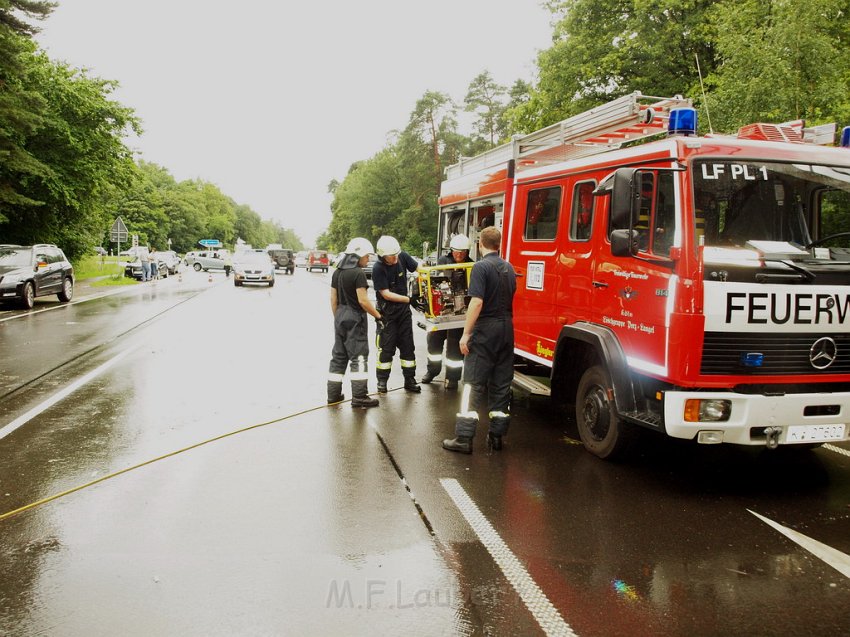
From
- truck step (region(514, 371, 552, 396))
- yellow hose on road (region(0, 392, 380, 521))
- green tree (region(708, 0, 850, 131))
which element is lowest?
yellow hose on road (region(0, 392, 380, 521))

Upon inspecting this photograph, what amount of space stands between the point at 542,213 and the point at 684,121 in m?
1.86

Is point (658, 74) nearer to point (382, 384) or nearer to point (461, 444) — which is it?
point (382, 384)

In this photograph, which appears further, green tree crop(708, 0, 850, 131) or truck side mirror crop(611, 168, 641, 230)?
green tree crop(708, 0, 850, 131)

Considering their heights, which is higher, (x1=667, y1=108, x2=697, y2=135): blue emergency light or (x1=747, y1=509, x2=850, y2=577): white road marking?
(x1=667, y1=108, x2=697, y2=135): blue emergency light

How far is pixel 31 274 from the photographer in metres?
17.9

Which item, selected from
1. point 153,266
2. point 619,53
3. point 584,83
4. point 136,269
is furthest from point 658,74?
point 136,269

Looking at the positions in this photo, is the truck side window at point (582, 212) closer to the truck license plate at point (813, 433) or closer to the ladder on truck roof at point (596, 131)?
the ladder on truck roof at point (596, 131)

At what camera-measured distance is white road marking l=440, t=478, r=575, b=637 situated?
3213 mm

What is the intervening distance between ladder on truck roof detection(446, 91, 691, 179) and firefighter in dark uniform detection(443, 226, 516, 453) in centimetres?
188

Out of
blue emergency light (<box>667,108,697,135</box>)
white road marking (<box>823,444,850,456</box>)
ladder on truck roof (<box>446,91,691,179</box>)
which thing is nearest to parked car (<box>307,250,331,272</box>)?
ladder on truck roof (<box>446,91,691,179</box>)

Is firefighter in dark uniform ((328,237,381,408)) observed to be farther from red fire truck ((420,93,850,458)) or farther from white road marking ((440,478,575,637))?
white road marking ((440,478,575,637))

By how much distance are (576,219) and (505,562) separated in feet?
11.1

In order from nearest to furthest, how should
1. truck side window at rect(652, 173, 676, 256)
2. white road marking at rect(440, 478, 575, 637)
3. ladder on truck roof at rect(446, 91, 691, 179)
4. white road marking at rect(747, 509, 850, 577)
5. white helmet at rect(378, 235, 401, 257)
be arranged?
white road marking at rect(440, 478, 575, 637)
white road marking at rect(747, 509, 850, 577)
truck side window at rect(652, 173, 676, 256)
ladder on truck roof at rect(446, 91, 691, 179)
white helmet at rect(378, 235, 401, 257)

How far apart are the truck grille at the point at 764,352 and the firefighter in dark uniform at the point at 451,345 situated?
→ 4.08 meters
